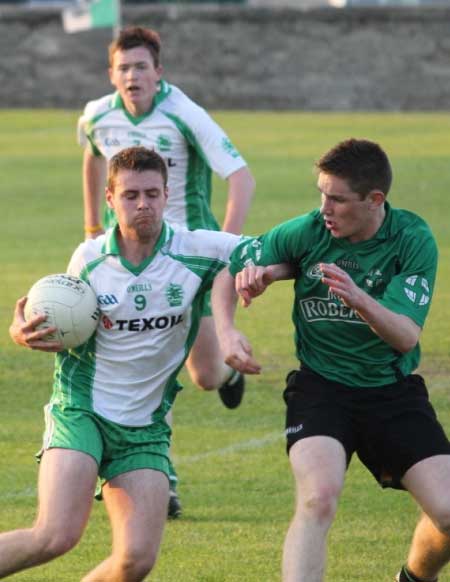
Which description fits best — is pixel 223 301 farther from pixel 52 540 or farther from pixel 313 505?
pixel 52 540

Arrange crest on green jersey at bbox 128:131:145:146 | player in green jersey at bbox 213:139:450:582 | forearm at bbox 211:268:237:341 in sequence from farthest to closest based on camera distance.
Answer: crest on green jersey at bbox 128:131:145:146
forearm at bbox 211:268:237:341
player in green jersey at bbox 213:139:450:582

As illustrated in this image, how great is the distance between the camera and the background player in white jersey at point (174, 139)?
29.7ft

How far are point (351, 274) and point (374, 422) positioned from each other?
1.99ft

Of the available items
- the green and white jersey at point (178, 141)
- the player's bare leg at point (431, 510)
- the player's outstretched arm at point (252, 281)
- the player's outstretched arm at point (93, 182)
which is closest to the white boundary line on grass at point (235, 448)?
the green and white jersey at point (178, 141)

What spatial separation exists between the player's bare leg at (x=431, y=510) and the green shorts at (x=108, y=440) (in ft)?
3.25

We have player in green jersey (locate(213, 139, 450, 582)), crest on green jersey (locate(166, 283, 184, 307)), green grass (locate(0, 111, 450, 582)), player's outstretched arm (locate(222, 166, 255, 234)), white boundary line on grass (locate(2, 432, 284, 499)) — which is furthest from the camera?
white boundary line on grass (locate(2, 432, 284, 499))

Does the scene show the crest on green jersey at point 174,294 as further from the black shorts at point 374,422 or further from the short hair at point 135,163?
the black shorts at point 374,422

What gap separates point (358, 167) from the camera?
20.5 ft

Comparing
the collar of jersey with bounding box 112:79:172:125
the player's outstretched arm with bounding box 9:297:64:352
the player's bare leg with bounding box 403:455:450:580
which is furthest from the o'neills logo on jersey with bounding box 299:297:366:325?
the collar of jersey with bounding box 112:79:172:125

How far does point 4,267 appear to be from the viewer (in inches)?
669

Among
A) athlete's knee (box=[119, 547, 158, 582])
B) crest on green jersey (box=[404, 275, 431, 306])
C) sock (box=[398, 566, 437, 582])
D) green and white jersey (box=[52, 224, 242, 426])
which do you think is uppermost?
crest on green jersey (box=[404, 275, 431, 306])

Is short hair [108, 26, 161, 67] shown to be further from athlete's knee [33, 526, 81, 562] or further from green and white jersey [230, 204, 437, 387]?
athlete's knee [33, 526, 81, 562]

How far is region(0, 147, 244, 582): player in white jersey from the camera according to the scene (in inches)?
237

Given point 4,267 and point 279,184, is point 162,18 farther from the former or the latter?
point 4,267
